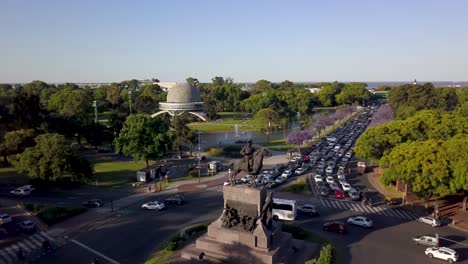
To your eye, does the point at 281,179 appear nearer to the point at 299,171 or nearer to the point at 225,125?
the point at 299,171

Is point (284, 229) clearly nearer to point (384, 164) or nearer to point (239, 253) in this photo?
point (239, 253)

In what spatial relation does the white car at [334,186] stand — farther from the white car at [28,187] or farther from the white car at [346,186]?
the white car at [28,187]

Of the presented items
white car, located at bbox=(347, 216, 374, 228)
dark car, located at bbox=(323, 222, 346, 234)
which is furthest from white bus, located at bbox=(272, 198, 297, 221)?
white car, located at bbox=(347, 216, 374, 228)

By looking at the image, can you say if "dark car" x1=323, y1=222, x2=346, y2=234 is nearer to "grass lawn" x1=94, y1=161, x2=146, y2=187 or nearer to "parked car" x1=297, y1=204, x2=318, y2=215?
"parked car" x1=297, y1=204, x2=318, y2=215

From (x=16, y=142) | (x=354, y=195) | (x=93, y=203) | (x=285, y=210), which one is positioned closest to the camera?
(x=285, y=210)

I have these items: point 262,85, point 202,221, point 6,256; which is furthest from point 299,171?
point 262,85

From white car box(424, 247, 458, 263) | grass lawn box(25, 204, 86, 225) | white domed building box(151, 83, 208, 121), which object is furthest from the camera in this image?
white domed building box(151, 83, 208, 121)

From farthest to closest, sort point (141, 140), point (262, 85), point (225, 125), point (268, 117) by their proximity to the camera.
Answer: point (262, 85)
point (225, 125)
point (268, 117)
point (141, 140)
